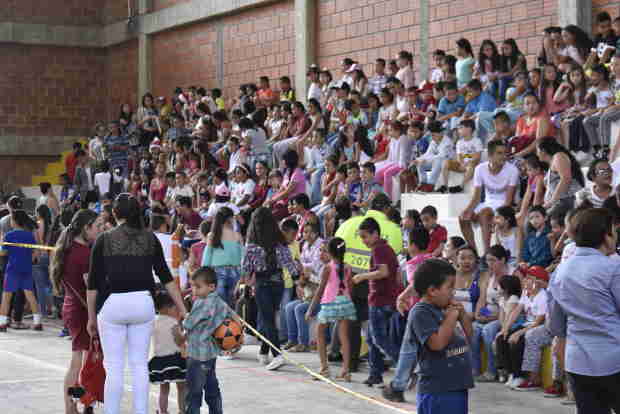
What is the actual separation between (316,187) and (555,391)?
7.34 meters

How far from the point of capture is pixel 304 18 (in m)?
22.5

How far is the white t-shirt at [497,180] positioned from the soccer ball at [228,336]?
5.43 m

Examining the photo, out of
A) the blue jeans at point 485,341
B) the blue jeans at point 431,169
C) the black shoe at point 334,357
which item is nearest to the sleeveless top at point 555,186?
the blue jeans at point 485,341

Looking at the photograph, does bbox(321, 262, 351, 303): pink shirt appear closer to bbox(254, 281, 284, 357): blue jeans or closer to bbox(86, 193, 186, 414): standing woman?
bbox(254, 281, 284, 357): blue jeans

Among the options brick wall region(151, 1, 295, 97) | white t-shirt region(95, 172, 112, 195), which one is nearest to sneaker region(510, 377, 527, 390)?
white t-shirt region(95, 172, 112, 195)

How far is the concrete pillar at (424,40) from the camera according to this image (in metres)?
19.2

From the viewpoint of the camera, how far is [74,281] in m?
8.22

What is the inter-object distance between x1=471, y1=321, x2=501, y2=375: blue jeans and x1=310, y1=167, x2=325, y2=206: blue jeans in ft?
19.9

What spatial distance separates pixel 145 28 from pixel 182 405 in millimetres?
21788

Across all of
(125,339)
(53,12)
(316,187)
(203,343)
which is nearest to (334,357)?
(203,343)

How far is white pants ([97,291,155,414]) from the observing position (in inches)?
279

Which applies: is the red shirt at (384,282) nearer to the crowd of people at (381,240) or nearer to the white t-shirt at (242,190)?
the crowd of people at (381,240)

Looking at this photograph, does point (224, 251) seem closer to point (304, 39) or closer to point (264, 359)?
point (264, 359)

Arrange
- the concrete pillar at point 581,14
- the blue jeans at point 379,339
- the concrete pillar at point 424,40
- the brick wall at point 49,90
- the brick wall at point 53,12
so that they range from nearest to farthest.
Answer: the blue jeans at point 379,339 → the concrete pillar at point 581,14 → the concrete pillar at point 424,40 → the brick wall at point 49,90 → the brick wall at point 53,12
